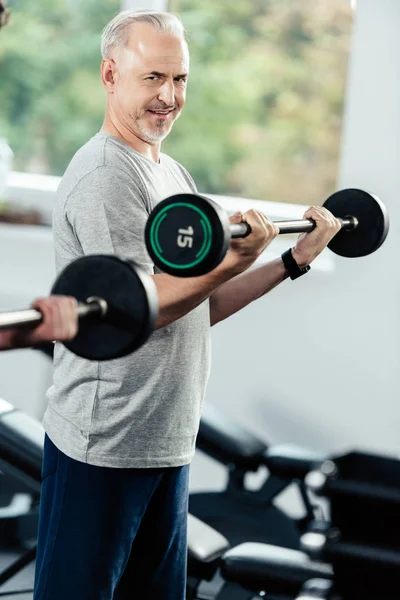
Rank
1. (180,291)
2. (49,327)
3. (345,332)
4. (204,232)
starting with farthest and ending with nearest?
(345,332) < (180,291) < (204,232) < (49,327)

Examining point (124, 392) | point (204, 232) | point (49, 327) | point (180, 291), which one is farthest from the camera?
point (124, 392)

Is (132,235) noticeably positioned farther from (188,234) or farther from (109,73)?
(109,73)

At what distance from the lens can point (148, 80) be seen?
4.59 ft

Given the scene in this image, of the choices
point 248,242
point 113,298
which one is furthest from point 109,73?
point 113,298

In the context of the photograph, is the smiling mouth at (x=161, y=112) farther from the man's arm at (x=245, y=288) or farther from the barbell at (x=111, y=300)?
the barbell at (x=111, y=300)

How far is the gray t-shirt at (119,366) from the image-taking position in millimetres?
1316

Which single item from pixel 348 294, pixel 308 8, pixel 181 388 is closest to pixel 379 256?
pixel 348 294

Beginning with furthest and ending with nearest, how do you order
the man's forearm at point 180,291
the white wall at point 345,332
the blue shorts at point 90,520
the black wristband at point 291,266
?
the white wall at point 345,332, the black wristband at point 291,266, the blue shorts at point 90,520, the man's forearm at point 180,291

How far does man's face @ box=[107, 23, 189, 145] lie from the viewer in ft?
4.55

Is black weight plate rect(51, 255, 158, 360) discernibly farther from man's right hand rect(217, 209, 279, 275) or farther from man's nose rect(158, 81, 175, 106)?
man's nose rect(158, 81, 175, 106)

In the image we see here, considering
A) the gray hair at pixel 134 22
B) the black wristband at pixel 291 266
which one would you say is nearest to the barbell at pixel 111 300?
the gray hair at pixel 134 22

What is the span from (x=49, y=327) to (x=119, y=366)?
0.48 metres

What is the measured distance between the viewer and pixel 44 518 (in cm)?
143

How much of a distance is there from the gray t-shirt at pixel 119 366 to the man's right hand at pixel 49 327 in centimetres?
42
